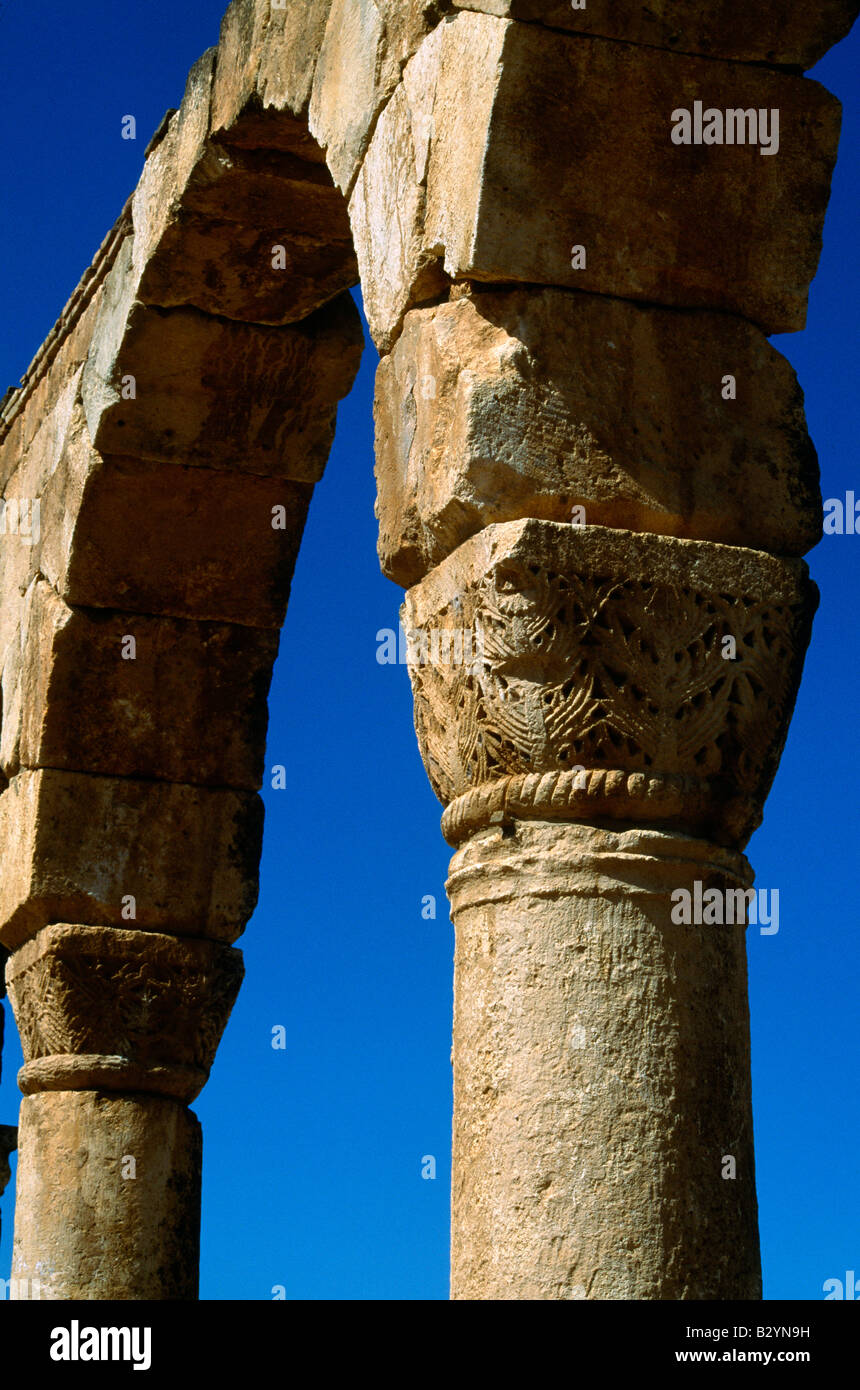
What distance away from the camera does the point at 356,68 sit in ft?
15.2

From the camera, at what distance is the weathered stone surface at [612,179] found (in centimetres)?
385

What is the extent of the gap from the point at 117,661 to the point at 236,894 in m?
1.09

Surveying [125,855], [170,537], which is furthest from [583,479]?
[125,855]

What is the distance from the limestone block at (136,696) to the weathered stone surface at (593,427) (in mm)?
3374

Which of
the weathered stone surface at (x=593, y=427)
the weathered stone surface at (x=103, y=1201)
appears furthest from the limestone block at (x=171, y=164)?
the weathered stone surface at (x=103, y=1201)

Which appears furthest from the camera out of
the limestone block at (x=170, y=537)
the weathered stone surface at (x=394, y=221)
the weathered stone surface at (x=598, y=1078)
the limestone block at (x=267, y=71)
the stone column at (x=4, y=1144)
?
the stone column at (x=4, y=1144)

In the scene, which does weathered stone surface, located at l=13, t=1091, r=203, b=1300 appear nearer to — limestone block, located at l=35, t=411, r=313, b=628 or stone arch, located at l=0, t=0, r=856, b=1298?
limestone block, located at l=35, t=411, r=313, b=628

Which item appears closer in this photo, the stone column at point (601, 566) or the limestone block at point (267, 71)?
the stone column at point (601, 566)

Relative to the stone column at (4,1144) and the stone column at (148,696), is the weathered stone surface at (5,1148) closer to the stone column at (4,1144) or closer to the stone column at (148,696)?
the stone column at (4,1144)

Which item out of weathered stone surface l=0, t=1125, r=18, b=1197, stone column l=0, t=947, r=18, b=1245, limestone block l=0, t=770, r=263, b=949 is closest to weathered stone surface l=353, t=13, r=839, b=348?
limestone block l=0, t=770, r=263, b=949

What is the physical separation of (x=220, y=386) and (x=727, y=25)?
3326 mm

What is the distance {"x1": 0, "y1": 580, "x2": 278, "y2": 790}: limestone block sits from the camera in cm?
723

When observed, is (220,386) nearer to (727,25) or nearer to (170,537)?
(170,537)

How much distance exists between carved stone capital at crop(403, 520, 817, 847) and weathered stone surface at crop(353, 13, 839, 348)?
637mm
